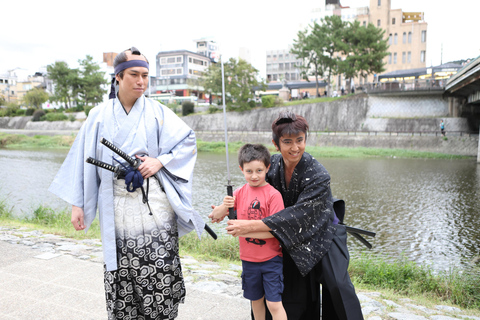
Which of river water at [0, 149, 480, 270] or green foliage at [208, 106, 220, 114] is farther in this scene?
green foliage at [208, 106, 220, 114]

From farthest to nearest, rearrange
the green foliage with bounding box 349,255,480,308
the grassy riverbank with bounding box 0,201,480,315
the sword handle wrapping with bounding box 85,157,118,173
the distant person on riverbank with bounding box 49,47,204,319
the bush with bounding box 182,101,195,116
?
the bush with bounding box 182,101,195,116 → the green foliage with bounding box 349,255,480,308 → the grassy riverbank with bounding box 0,201,480,315 → the distant person on riverbank with bounding box 49,47,204,319 → the sword handle wrapping with bounding box 85,157,118,173

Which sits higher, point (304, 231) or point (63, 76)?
point (63, 76)

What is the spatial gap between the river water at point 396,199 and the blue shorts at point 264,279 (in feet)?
17.1

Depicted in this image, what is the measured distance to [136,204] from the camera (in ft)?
8.59

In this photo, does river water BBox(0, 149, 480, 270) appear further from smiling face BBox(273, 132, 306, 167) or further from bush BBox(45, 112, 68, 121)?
bush BBox(45, 112, 68, 121)

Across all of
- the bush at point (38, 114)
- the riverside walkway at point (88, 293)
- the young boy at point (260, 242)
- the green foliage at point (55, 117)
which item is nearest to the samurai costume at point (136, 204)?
the young boy at point (260, 242)

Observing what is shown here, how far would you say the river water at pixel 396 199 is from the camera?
8.34m

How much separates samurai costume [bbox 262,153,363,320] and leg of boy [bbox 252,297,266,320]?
166 mm

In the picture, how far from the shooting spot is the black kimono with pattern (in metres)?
2.42

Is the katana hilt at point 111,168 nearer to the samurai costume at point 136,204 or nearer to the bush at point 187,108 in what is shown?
the samurai costume at point 136,204

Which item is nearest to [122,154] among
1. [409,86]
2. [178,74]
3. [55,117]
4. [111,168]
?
[111,168]

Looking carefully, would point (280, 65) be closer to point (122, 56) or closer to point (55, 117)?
point (55, 117)

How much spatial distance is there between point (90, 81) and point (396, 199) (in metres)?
51.5

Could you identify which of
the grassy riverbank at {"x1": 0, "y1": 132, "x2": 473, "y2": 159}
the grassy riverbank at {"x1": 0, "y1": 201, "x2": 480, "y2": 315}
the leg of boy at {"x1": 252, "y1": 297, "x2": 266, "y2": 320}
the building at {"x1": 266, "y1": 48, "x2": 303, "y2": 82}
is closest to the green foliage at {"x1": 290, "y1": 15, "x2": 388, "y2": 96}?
the grassy riverbank at {"x1": 0, "y1": 132, "x2": 473, "y2": 159}
